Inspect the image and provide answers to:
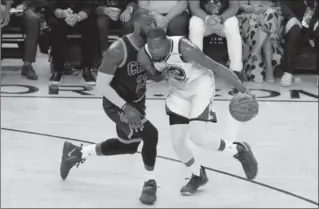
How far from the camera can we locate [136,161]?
6172 mm

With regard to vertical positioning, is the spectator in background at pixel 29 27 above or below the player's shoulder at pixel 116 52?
below

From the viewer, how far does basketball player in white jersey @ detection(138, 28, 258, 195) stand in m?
5.01

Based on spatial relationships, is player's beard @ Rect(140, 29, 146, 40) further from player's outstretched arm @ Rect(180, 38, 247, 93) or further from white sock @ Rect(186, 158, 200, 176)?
white sock @ Rect(186, 158, 200, 176)

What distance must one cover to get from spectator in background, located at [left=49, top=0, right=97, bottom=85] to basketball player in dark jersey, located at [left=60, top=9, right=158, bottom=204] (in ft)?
12.6

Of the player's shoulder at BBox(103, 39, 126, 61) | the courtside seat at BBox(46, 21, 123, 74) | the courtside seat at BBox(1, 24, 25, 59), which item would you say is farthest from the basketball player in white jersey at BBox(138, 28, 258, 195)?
the courtside seat at BBox(1, 24, 25, 59)

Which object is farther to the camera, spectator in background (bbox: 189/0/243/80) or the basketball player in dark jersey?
spectator in background (bbox: 189/0/243/80)

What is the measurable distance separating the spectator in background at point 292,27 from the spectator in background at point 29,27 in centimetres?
286

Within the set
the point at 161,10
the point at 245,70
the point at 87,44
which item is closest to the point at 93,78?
the point at 87,44

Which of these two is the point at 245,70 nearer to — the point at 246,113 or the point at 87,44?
the point at 87,44

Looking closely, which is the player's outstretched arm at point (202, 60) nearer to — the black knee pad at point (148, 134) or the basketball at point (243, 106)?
the basketball at point (243, 106)

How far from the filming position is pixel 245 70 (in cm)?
959

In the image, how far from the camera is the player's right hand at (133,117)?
16.3ft

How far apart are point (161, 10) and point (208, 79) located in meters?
4.32

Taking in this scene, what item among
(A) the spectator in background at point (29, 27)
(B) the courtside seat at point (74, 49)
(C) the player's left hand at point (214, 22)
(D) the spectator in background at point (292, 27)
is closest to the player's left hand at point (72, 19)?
(A) the spectator in background at point (29, 27)
